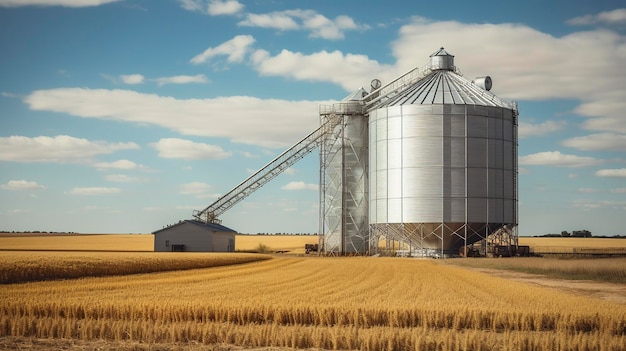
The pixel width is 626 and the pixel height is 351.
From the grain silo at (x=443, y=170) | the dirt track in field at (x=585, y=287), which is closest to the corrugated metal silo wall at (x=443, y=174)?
the grain silo at (x=443, y=170)

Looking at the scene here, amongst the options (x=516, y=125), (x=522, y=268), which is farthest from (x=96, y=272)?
(x=516, y=125)

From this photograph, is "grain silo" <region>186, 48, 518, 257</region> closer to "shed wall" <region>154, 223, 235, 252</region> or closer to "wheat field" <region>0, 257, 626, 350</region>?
"shed wall" <region>154, 223, 235, 252</region>

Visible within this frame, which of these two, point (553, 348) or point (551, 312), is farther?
point (551, 312)

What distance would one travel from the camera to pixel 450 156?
3199 inches

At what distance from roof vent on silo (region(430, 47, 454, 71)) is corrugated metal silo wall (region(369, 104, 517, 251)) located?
10202 millimetres

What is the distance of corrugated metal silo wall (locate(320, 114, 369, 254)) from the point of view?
93750mm

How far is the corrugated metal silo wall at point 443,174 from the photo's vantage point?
81000 mm

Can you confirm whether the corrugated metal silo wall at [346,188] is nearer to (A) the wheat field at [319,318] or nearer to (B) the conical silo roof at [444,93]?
(B) the conical silo roof at [444,93]

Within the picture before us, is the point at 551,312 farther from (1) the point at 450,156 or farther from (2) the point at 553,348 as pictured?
(1) the point at 450,156

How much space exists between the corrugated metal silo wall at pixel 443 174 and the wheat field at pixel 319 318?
152 feet

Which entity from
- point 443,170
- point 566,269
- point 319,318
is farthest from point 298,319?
point 443,170

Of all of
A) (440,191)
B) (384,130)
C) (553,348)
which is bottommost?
(553,348)

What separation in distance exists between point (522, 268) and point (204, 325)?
44.5 metres

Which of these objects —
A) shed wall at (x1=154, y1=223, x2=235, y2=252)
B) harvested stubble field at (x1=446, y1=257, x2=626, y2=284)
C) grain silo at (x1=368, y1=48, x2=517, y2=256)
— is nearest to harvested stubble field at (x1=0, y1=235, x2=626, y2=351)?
harvested stubble field at (x1=446, y1=257, x2=626, y2=284)
